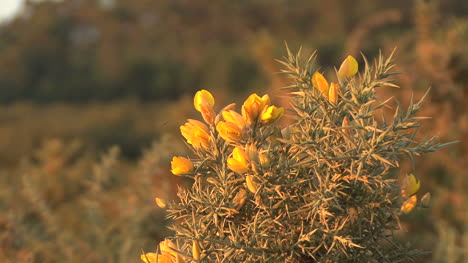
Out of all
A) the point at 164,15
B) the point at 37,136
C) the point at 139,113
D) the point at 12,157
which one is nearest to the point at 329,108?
the point at 12,157

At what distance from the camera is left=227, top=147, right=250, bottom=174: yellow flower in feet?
4.54

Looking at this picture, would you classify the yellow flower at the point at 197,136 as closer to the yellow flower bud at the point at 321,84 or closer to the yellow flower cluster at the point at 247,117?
the yellow flower cluster at the point at 247,117

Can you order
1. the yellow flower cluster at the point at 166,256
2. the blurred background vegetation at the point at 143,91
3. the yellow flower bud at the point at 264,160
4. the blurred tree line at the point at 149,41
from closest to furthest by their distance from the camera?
the yellow flower bud at the point at 264,160 < the yellow flower cluster at the point at 166,256 < the blurred background vegetation at the point at 143,91 < the blurred tree line at the point at 149,41

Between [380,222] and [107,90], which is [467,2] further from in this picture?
[380,222]

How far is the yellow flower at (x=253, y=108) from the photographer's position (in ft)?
4.66

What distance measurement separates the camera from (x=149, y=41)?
33531mm

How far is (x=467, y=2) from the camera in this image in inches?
1190

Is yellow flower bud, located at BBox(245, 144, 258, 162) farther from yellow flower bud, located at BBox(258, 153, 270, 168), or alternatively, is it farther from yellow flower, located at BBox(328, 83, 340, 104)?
yellow flower, located at BBox(328, 83, 340, 104)

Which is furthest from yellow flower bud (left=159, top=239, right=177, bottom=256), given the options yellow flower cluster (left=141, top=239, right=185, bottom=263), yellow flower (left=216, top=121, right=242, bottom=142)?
yellow flower (left=216, top=121, right=242, bottom=142)

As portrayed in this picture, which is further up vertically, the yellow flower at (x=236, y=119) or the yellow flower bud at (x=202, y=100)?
the yellow flower bud at (x=202, y=100)

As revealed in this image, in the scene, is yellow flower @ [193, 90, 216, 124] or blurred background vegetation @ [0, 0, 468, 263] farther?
blurred background vegetation @ [0, 0, 468, 263]

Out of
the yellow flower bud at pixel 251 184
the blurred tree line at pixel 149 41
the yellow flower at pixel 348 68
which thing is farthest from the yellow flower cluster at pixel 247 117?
the blurred tree line at pixel 149 41

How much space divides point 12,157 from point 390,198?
40.2 ft

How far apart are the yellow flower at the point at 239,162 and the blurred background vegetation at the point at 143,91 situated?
46cm
